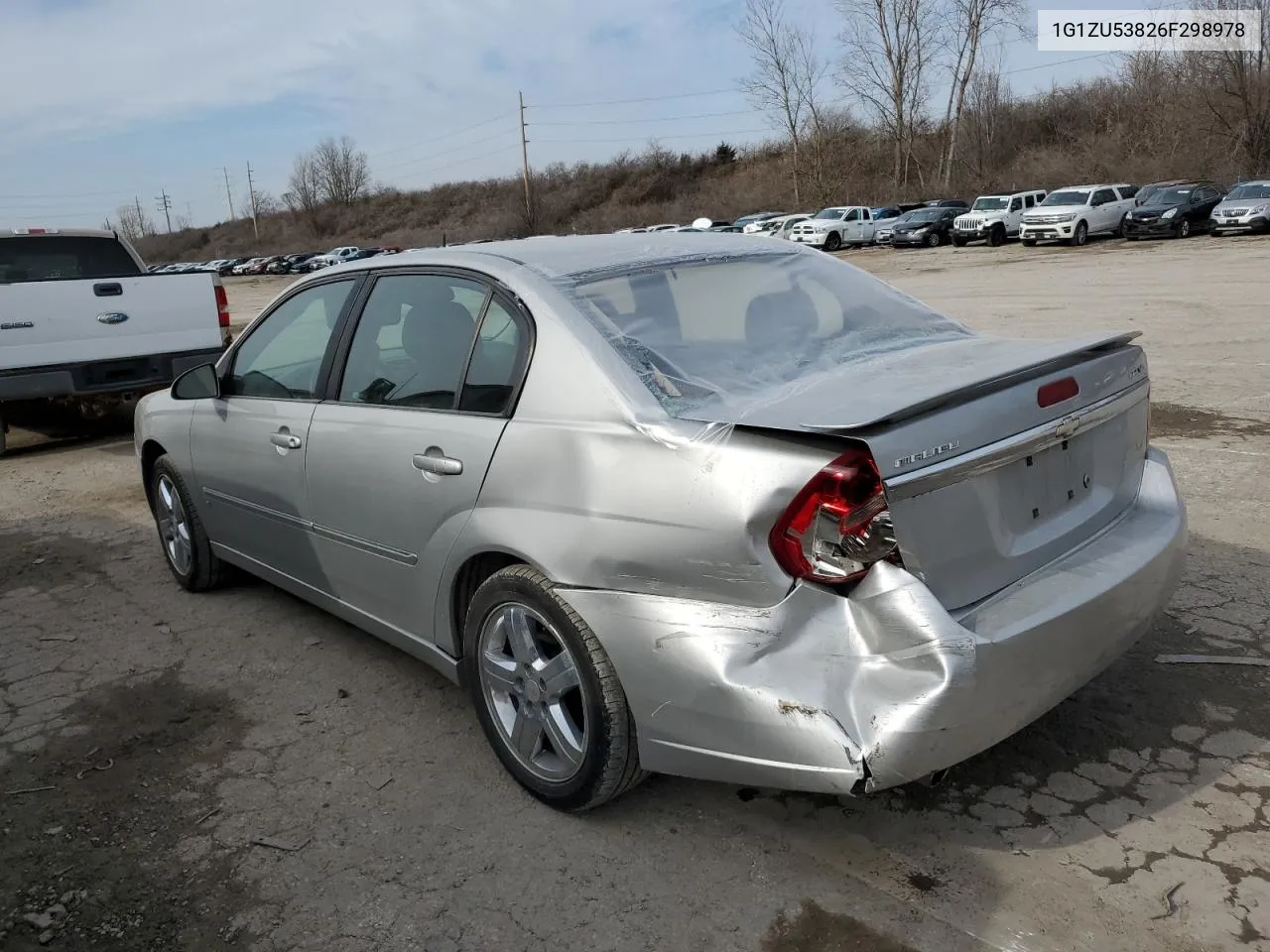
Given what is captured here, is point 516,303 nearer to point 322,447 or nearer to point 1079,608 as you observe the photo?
point 322,447

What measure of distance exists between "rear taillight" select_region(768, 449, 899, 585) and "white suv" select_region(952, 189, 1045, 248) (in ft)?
111

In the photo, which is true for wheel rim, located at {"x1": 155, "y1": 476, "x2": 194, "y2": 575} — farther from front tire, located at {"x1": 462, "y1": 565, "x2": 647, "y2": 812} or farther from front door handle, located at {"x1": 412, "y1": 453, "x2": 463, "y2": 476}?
front tire, located at {"x1": 462, "y1": 565, "x2": 647, "y2": 812}

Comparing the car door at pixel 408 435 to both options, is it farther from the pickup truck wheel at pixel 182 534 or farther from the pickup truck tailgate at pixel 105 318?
the pickup truck tailgate at pixel 105 318

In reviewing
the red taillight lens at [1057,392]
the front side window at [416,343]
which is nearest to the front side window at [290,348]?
the front side window at [416,343]

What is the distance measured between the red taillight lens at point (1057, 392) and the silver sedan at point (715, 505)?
0.04ft

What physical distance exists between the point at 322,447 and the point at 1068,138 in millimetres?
64053

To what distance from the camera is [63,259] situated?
988cm

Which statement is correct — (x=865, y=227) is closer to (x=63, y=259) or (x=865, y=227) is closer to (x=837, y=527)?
(x=63, y=259)

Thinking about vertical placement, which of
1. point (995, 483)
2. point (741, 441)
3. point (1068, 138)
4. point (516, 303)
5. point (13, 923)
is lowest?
point (13, 923)

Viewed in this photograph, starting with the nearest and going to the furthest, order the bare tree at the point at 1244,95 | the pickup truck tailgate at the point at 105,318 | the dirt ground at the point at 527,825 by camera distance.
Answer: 1. the dirt ground at the point at 527,825
2. the pickup truck tailgate at the point at 105,318
3. the bare tree at the point at 1244,95

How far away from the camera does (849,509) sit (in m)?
2.29

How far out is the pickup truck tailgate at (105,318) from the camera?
8.38 metres

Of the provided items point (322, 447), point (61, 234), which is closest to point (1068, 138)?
point (61, 234)

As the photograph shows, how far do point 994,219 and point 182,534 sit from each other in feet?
109
